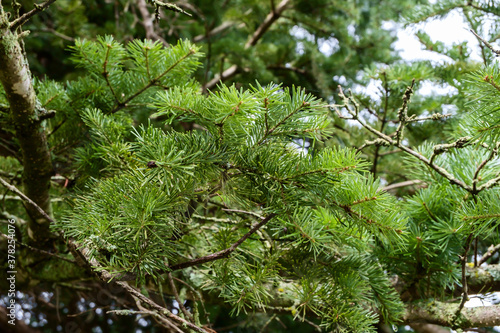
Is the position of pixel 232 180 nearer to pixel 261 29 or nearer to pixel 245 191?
pixel 245 191

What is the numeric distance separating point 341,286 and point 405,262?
0.62 ft

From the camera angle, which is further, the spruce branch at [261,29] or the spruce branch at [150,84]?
the spruce branch at [261,29]

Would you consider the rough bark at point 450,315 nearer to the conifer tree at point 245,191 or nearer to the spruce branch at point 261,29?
the conifer tree at point 245,191

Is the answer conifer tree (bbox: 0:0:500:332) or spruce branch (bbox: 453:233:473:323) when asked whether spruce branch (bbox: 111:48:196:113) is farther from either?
spruce branch (bbox: 453:233:473:323)

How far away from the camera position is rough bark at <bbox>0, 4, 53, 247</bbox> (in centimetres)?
56

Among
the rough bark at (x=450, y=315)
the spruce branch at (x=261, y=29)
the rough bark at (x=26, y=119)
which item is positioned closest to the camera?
the rough bark at (x=26, y=119)

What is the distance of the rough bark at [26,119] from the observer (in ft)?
1.84

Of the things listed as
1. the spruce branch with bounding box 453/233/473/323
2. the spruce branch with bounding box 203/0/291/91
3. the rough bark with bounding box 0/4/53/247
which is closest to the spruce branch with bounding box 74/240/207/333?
the rough bark with bounding box 0/4/53/247

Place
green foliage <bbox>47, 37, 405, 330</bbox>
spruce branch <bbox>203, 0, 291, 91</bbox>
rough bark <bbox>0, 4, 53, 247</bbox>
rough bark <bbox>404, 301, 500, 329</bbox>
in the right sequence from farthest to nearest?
spruce branch <bbox>203, 0, 291, 91</bbox> → rough bark <bbox>404, 301, 500, 329</bbox> → rough bark <bbox>0, 4, 53, 247</bbox> → green foliage <bbox>47, 37, 405, 330</bbox>

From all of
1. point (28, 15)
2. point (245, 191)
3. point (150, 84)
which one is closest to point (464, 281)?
point (245, 191)

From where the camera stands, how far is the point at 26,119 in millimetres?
637

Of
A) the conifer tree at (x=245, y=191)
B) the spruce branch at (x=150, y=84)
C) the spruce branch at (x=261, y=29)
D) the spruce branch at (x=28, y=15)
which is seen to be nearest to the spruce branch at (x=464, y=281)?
the conifer tree at (x=245, y=191)

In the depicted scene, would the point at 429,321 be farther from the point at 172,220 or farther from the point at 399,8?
the point at 399,8

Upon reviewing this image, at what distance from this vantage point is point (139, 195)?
0.46 meters
